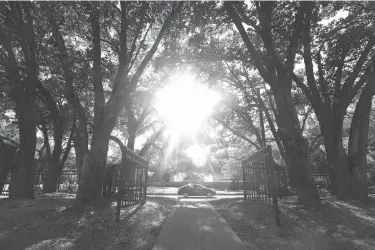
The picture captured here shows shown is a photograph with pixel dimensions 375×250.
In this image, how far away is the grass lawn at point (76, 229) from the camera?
382 centimetres

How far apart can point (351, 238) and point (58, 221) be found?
616cm

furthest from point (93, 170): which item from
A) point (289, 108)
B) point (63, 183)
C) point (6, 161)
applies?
point (63, 183)

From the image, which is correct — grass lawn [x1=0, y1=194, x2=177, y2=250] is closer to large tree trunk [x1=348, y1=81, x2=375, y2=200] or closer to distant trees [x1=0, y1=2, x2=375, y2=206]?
distant trees [x1=0, y1=2, x2=375, y2=206]

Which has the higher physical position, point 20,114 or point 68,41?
point 68,41

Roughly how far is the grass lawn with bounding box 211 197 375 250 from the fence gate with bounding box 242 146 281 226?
465 millimetres

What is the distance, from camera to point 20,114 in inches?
396

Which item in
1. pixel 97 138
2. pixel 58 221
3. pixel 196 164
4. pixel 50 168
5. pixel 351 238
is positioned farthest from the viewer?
pixel 196 164

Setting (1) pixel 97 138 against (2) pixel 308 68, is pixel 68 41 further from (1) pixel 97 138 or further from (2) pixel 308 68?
(2) pixel 308 68

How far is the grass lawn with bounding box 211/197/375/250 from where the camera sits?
376 cm

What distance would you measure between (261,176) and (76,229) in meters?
5.24

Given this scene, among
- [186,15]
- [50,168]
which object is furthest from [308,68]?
[50,168]

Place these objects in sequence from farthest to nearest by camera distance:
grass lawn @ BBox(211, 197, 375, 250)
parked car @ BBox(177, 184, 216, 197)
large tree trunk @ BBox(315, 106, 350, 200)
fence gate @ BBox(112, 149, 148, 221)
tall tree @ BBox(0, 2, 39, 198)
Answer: parked car @ BBox(177, 184, 216, 197), large tree trunk @ BBox(315, 106, 350, 200), tall tree @ BBox(0, 2, 39, 198), fence gate @ BBox(112, 149, 148, 221), grass lawn @ BBox(211, 197, 375, 250)

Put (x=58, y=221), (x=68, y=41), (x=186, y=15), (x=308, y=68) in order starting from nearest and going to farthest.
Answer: (x=58, y=221) < (x=186, y=15) < (x=308, y=68) < (x=68, y=41)

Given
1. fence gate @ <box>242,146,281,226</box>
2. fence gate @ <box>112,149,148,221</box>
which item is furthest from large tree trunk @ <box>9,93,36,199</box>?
fence gate @ <box>242,146,281,226</box>
